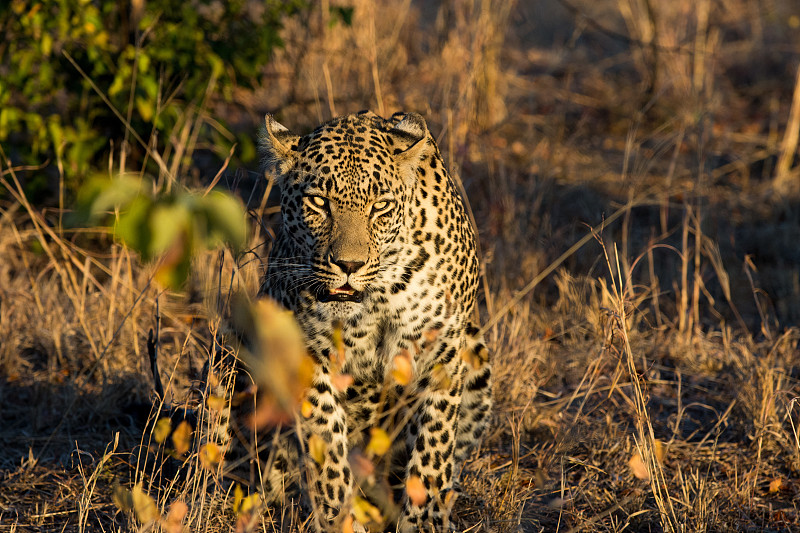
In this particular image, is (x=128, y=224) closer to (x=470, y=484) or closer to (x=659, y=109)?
(x=470, y=484)

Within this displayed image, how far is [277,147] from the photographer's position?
4.27 m

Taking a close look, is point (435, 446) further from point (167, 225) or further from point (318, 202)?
point (167, 225)

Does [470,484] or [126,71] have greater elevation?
[126,71]

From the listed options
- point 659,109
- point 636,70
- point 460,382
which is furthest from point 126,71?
point 636,70

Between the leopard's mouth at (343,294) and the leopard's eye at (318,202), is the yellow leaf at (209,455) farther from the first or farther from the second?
the leopard's eye at (318,202)

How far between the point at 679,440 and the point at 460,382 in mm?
1544

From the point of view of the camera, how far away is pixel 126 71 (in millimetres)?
6770

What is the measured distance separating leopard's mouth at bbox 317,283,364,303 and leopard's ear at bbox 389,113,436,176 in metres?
0.63

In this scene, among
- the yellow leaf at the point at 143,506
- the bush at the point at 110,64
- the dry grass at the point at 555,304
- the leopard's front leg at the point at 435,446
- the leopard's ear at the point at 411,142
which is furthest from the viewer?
the bush at the point at 110,64

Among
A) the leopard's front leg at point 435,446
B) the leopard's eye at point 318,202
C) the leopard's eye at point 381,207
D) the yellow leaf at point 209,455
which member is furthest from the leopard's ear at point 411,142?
the yellow leaf at point 209,455

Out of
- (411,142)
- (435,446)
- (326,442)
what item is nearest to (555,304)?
(435,446)

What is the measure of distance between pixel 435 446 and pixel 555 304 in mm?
2656

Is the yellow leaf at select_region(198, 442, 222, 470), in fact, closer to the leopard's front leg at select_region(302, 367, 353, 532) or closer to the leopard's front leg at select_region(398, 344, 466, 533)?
the leopard's front leg at select_region(302, 367, 353, 532)

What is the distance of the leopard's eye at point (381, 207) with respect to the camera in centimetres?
415
